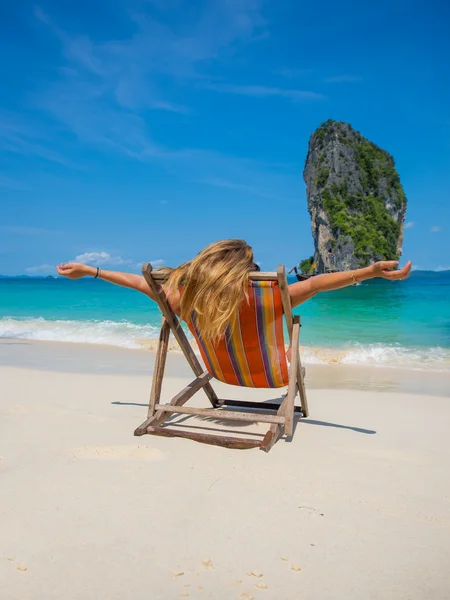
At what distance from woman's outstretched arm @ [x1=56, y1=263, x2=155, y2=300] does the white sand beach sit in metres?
1.01

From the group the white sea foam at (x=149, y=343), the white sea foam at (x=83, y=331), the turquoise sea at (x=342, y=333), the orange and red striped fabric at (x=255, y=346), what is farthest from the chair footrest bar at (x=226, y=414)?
the white sea foam at (x=83, y=331)

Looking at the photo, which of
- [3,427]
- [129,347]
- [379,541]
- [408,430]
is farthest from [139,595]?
[129,347]

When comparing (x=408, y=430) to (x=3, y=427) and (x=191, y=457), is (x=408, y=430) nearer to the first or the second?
(x=191, y=457)

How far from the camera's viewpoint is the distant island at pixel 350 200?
7275 centimetres

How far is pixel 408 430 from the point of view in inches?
155

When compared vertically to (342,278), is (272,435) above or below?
below

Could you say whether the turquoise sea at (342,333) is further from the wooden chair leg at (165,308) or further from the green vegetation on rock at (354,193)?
the green vegetation on rock at (354,193)

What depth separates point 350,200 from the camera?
75.4m

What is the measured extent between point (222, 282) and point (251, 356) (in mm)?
657

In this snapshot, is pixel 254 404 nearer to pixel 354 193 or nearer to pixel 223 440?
pixel 223 440

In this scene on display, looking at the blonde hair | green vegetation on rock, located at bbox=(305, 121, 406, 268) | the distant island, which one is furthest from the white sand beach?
green vegetation on rock, located at bbox=(305, 121, 406, 268)

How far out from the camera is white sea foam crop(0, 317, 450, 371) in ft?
27.9

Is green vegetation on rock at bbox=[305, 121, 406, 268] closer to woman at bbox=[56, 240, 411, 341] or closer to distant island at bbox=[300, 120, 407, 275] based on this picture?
distant island at bbox=[300, 120, 407, 275]

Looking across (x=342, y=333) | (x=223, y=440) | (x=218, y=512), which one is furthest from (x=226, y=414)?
(x=342, y=333)
